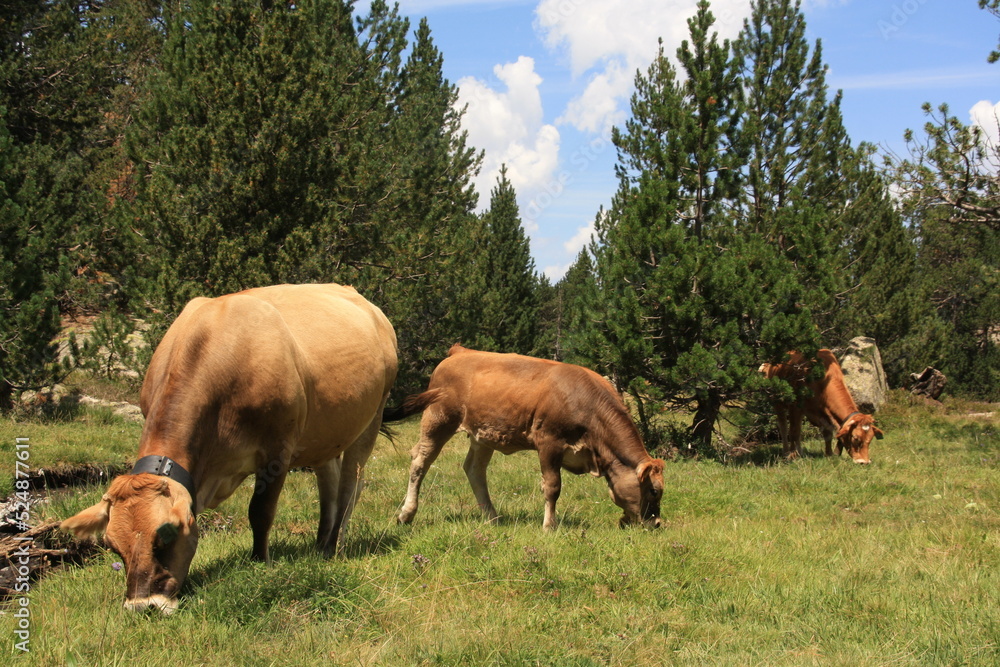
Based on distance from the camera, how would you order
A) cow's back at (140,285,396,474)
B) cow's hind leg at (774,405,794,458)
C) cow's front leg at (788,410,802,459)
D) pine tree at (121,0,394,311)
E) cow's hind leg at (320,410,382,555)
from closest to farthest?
cow's back at (140,285,396,474) → cow's hind leg at (320,410,382,555) → pine tree at (121,0,394,311) → cow's front leg at (788,410,802,459) → cow's hind leg at (774,405,794,458)

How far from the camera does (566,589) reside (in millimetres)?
→ 4809

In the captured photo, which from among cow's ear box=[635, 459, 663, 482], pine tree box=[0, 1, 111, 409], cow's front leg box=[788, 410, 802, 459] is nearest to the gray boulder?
→ cow's front leg box=[788, 410, 802, 459]

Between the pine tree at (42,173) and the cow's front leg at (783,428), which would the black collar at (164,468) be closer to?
the pine tree at (42,173)

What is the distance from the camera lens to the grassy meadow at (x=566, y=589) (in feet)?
12.0

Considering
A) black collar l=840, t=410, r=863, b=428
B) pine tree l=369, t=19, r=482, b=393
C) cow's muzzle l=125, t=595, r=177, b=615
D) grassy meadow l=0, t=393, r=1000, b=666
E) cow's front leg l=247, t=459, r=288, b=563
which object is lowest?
grassy meadow l=0, t=393, r=1000, b=666

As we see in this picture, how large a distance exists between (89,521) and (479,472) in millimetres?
4513

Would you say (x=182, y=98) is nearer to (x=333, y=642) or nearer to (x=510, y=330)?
(x=333, y=642)

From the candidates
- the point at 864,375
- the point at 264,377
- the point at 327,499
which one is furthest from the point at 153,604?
the point at 864,375

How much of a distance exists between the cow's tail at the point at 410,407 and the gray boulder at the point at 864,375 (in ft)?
41.3

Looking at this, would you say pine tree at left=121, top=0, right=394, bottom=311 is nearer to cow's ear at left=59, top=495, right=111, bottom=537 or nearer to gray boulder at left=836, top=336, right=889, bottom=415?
cow's ear at left=59, top=495, right=111, bottom=537

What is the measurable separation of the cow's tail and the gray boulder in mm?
12593

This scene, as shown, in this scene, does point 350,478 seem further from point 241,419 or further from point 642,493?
point 642,493

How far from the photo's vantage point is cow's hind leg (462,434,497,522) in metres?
7.65

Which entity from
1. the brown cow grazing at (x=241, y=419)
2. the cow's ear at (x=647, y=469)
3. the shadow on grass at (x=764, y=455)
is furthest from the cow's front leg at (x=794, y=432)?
the brown cow grazing at (x=241, y=419)
